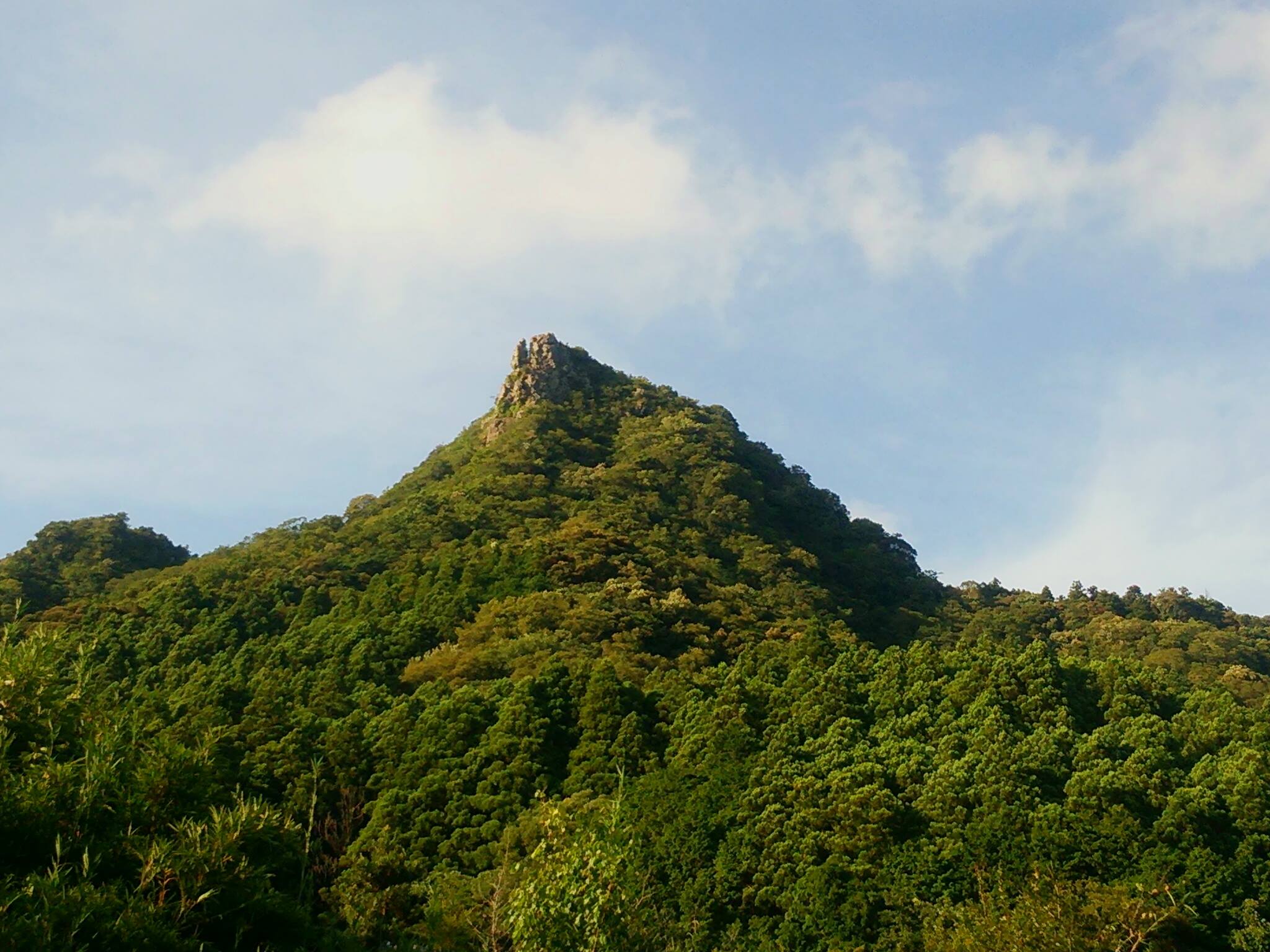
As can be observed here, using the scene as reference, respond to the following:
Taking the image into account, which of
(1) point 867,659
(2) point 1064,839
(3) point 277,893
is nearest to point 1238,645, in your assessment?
(1) point 867,659

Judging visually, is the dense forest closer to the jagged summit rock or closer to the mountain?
the mountain

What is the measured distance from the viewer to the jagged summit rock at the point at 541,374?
96438 mm

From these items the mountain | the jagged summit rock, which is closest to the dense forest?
the mountain

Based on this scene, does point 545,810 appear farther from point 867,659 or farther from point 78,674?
point 867,659

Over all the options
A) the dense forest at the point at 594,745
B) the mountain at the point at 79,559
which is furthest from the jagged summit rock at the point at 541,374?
the mountain at the point at 79,559

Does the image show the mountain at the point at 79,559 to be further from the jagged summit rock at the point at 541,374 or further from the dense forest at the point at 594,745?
the jagged summit rock at the point at 541,374

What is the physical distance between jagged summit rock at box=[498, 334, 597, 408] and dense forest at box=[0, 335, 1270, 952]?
15.1m

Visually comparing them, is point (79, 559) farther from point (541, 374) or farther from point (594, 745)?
point (594, 745)

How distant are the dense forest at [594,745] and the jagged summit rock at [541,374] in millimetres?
15063

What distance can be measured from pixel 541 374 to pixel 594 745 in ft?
195

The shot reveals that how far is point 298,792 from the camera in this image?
39188 millimetres

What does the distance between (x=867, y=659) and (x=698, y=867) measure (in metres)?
15.9

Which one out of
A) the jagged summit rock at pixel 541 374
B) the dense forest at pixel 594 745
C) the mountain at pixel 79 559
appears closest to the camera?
the dense forest at pixel 594 745

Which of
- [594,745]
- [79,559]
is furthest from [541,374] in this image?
[594,745]
